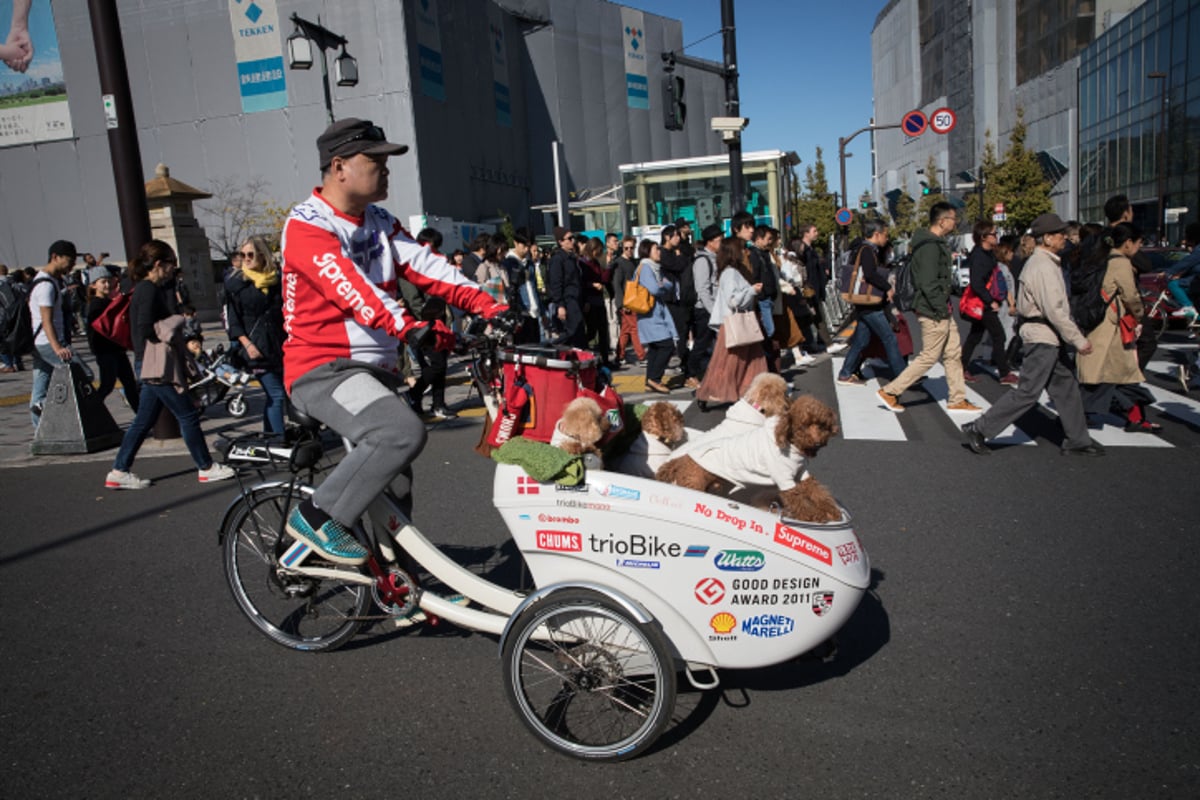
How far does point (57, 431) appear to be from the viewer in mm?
8305

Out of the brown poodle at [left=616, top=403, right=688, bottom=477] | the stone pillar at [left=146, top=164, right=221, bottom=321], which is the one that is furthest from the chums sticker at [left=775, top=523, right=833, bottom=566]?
the stone pillar at [left=146, top=164, right=221, bottom=321]

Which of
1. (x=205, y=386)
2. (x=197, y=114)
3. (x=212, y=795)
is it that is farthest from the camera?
(x=197, y=114)

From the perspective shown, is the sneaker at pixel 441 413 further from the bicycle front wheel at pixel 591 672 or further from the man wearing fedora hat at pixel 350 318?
the bicycle front wheel at pixel 591 672

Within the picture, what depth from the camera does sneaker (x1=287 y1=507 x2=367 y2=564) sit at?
3416mm

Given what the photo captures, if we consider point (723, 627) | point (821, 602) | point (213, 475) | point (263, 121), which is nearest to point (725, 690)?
point (723, 627)

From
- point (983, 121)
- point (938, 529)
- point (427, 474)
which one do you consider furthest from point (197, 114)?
point (983, 121)

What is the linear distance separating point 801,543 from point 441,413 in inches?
276

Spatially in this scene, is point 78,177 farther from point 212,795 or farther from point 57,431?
point 212,795

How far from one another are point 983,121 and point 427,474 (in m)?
72.4

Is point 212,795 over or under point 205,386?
under

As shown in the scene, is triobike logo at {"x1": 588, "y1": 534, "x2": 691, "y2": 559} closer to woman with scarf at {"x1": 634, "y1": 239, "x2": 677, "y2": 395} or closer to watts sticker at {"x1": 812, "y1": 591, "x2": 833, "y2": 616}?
watts sticker at {"x1": 812, "y1": 591, "x2": 833, "y2": 616}

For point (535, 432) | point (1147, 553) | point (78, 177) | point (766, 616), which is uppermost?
point (78, 177)

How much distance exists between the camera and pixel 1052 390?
21.5 ft

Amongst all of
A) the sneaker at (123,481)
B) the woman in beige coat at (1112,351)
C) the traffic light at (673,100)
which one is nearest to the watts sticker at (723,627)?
the woman in beige coat at (1112,351)
